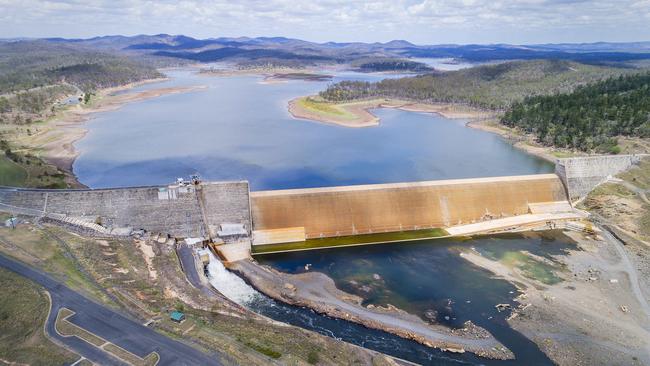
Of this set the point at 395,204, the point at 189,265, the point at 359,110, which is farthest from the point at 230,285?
the point at 359,110

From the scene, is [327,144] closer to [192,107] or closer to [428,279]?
[428,279]

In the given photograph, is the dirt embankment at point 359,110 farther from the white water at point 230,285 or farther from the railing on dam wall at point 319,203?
the white water at point 230,285

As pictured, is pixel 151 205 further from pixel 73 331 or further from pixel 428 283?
pixel 428 283

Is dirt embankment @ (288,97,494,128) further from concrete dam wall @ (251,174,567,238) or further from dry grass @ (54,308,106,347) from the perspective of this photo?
dry grass @ (54,308,106,347)

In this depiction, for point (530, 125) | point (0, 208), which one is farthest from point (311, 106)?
point (0, 208)

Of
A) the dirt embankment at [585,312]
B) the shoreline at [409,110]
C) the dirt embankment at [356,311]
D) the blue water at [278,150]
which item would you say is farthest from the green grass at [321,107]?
the dirt embankment at [356,311]
